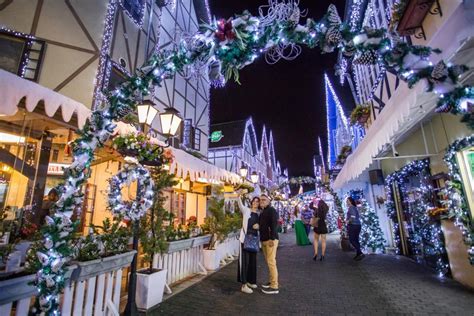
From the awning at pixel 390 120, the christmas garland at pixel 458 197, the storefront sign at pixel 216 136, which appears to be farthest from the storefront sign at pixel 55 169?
the storefront sign at pixel 216 136

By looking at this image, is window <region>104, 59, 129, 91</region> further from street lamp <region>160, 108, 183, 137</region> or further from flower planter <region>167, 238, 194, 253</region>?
flower planter <region>167, 238, 194, 253</region>

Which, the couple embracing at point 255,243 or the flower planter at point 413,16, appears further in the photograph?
the couple embracing at point 255,243

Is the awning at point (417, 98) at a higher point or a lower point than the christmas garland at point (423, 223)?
higher

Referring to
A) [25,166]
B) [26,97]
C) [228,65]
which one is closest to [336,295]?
[228,65]

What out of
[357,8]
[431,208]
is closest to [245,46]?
[431,208]

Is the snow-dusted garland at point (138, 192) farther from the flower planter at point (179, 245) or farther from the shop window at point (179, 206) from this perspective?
the shop window at point (179, 206)

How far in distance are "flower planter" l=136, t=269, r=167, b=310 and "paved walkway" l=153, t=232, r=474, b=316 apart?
0.20m

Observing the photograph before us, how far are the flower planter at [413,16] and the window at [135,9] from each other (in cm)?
857

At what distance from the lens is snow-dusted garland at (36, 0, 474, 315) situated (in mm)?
2391

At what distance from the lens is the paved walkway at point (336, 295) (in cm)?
407

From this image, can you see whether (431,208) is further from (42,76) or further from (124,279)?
(42,76)

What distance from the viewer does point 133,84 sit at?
9.80ft

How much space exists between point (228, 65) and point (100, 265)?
304 centimetres

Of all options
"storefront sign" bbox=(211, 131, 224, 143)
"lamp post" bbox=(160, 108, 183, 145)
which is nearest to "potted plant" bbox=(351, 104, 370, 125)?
"lamp post" bbox=(160, 108, 183, 145)
